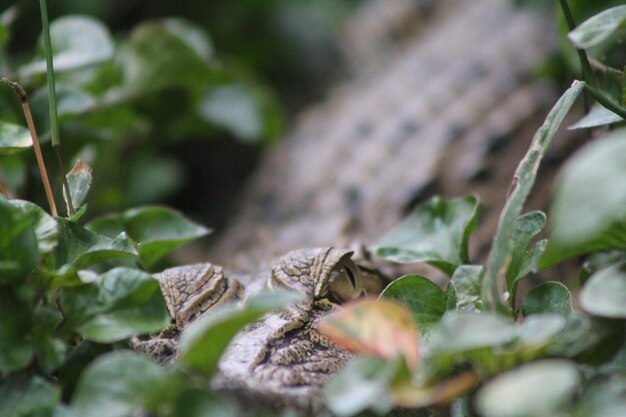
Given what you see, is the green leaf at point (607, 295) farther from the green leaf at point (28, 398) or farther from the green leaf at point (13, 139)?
the green leaf at point (13, 139)

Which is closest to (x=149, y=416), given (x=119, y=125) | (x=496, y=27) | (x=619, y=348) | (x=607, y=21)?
(x=619, y=348)

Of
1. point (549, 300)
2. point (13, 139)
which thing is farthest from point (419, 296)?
point (13, 139)

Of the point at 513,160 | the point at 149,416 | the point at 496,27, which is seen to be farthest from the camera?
the point at 496,27

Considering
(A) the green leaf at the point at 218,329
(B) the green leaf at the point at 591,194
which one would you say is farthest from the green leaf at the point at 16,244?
(B) the green leaf at the point at 591,194

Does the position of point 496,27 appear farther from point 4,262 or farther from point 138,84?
point 4,262

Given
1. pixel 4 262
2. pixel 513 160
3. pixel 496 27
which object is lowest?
pixel 513 160

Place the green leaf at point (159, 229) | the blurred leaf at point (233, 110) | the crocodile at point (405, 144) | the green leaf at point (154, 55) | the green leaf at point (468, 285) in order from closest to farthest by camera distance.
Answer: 1. the green leaf at point (468, 285)
2. the green leaf at point (159, 229)
3. the green leaf at point (154, 55)
4. the crocodile at point (405, 144)
5. the blurred leaf at point (233, 110)
